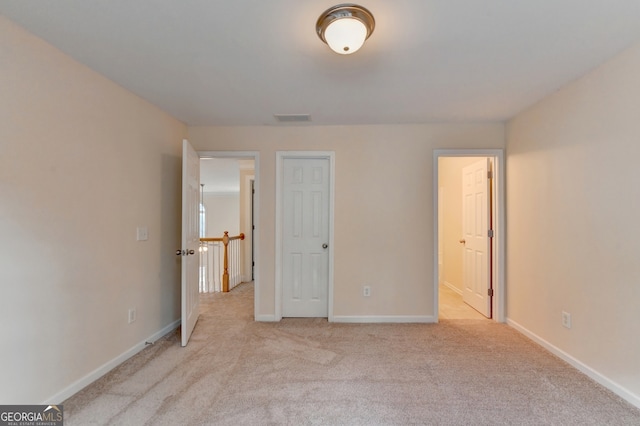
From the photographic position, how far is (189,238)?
114 inches

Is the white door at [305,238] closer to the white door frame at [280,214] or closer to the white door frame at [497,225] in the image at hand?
the white door frame at [280,214]

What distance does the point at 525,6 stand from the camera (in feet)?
4.93

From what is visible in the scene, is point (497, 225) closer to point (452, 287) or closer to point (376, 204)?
point (376, 204)

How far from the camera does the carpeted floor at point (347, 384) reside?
1759mm

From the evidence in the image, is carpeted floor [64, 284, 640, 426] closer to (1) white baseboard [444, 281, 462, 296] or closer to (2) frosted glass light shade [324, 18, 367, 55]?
(1) white baseboard [444, 281, 462, 296]

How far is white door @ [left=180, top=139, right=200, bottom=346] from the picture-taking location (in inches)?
108

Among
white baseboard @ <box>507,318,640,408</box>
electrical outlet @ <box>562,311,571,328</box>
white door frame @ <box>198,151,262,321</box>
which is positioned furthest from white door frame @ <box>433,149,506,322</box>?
white door frame @ <box>198,151,262,321</box>

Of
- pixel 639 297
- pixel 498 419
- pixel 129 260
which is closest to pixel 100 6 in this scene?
pixel 129 260

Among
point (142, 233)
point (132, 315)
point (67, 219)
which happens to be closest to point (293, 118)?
point (142, 233)

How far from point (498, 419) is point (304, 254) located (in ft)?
7.69

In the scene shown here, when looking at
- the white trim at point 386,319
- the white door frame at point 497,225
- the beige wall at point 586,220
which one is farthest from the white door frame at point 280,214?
the beige wall at point 586,220

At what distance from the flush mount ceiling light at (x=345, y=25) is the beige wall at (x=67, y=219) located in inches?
70.3

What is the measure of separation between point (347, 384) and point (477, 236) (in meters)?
2.67

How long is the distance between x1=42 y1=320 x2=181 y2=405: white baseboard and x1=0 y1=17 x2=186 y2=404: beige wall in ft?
0.09
